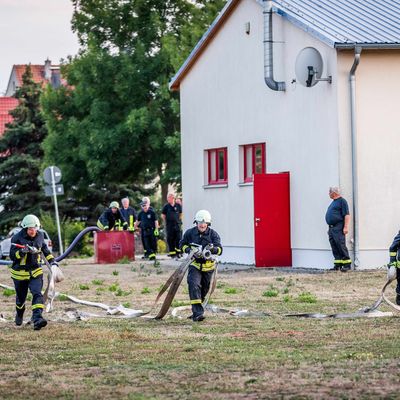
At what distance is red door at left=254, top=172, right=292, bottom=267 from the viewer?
29.8 metres

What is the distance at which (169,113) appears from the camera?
5097 centimetres

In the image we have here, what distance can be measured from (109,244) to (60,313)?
1565cm

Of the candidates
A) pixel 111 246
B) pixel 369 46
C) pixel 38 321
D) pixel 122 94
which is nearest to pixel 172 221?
pixel 111 246

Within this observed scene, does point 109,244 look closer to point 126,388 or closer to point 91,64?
point 91,64

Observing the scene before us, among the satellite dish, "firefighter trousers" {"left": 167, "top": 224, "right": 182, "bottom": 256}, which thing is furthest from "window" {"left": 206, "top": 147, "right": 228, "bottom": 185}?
the satellite dish

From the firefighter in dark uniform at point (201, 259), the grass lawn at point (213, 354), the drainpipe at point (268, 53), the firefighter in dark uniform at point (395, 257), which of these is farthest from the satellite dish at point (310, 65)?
the firefighter in dark uniform at point (201, 259)

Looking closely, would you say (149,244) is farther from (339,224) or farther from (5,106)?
(5,106)

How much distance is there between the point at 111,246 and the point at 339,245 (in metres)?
9.53

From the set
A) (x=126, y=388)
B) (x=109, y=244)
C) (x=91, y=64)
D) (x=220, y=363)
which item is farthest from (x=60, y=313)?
(x=91, y=64)

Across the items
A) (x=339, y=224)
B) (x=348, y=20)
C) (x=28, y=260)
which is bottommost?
(x=28, y=260)

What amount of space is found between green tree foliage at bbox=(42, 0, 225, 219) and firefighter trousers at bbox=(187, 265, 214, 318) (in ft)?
97.7

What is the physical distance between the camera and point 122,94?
163 feet

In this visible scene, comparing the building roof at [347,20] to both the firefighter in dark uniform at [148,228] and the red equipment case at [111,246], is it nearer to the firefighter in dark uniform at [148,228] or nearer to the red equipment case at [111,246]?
→ the firefighter in dark uniform at [148,228]

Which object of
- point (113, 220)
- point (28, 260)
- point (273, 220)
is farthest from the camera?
point (113, 220)
